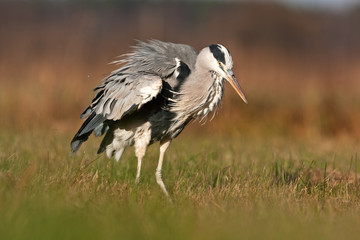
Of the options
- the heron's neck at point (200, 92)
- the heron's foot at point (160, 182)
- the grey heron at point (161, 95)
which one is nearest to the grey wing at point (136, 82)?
the grey heron at point (161, 95)

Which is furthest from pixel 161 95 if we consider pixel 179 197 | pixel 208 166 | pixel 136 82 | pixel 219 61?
pixel 179 197

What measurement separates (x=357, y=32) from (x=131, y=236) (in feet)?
143

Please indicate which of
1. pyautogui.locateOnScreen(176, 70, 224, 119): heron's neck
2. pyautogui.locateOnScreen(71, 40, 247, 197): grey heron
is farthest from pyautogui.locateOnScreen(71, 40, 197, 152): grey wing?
pyautogui.locateOnScreen(176, 70, 224, 119): heron's neck

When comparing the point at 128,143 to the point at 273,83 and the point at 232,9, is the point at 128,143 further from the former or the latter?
the point at 232,9

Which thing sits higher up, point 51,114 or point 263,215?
point 263,215

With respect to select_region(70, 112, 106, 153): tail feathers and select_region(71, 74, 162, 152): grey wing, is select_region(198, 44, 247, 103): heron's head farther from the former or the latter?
select_region(70, 112, 106, 153): tail feathers

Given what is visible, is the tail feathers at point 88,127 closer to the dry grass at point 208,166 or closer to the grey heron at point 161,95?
the grey heron at point 161,95

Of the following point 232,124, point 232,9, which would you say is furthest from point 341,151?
point 232,9

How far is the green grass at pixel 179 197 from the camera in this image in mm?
4410

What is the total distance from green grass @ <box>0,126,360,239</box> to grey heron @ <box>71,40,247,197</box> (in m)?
0.42

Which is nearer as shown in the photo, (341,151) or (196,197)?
(196,197)

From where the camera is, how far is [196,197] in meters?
5.85

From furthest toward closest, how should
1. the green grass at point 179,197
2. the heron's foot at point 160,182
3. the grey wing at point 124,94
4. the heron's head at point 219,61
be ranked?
the heron's head at point 219,61
the grey wing at point 124,94
the heron's foot at point 160,182
the green grass at point 179,197

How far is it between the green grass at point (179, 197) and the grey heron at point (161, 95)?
419mm
